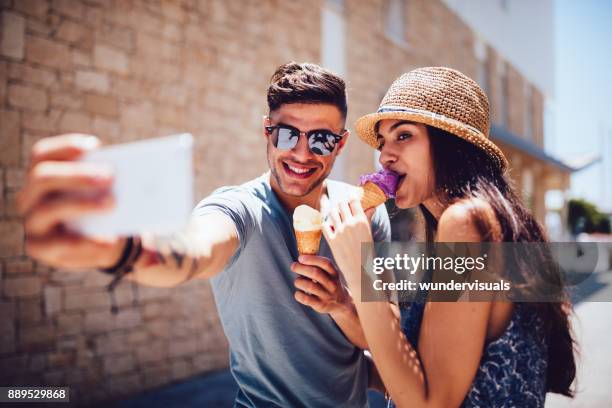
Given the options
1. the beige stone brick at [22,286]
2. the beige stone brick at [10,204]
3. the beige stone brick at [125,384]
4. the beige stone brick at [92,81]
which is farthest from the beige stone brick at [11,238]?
the beige stone brick at [125,384]

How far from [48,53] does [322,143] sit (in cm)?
404

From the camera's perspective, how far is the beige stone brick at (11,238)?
4.33 metres

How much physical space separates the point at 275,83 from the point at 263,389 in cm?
171

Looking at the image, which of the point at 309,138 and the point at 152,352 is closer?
the point at 309,138

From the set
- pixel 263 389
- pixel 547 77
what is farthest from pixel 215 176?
pixel 547 77

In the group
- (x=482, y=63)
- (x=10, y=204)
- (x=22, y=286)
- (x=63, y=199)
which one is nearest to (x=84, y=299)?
(x=22, y=286)

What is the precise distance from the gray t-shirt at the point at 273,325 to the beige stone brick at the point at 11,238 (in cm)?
342

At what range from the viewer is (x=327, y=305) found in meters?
1.86

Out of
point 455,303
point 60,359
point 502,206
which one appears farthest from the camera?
point 60,359

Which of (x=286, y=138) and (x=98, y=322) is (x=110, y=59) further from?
(x=286, y=138)

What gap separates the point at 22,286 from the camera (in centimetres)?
446

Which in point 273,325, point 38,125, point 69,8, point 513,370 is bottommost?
point 513,370

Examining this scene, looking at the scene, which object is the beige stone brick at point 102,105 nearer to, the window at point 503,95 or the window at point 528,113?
the window at point 503,95

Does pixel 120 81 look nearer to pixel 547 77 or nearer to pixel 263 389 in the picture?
pixel 263 389
